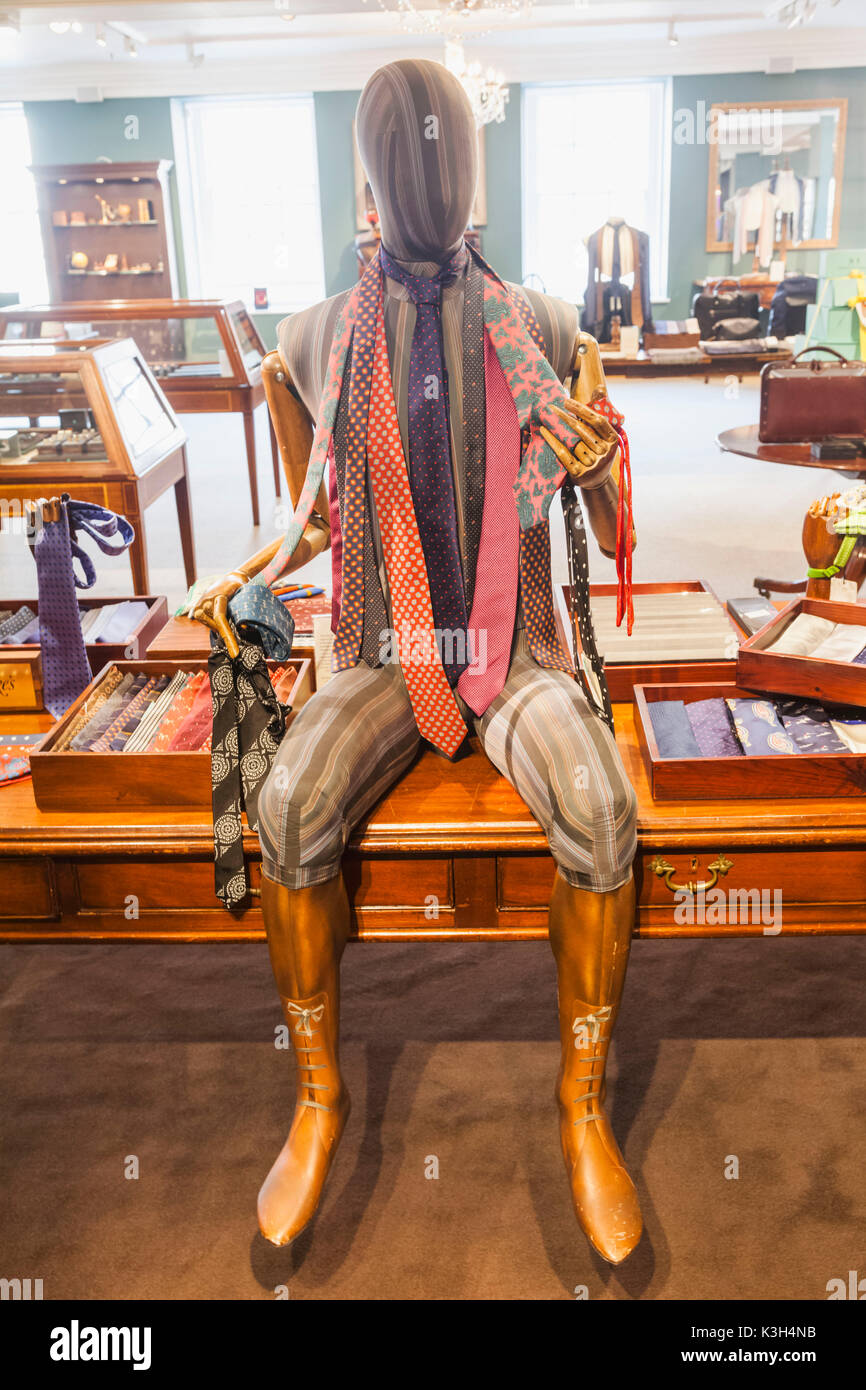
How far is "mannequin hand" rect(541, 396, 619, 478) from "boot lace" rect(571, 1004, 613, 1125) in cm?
86

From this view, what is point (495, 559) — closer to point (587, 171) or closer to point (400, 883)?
point (400, 883)

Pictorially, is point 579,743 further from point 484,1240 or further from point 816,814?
point 484,1240

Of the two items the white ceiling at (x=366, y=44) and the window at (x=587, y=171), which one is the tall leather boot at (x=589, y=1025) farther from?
the window at (x=587, y=171)

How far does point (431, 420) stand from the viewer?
1.96 m

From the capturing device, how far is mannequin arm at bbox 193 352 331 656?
2027 mm

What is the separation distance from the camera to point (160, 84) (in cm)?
1227

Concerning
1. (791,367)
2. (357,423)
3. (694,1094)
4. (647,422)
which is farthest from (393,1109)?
(647,422)

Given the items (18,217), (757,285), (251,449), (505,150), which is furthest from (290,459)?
(18,217)

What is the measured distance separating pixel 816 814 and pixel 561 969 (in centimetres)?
52

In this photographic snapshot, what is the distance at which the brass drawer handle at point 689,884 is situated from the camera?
1906 mm

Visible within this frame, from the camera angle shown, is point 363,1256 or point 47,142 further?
point 47,142

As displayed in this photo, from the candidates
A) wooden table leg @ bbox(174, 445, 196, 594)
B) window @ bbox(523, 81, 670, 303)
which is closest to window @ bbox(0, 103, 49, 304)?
window @ bbox(523, 81, 670, 303)

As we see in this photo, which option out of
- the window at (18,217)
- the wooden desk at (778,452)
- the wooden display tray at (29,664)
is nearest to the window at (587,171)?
the window at (18,217)

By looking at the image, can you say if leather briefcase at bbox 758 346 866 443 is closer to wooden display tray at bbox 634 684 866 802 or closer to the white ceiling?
wooden display tray at bbox 634 684 866 802
